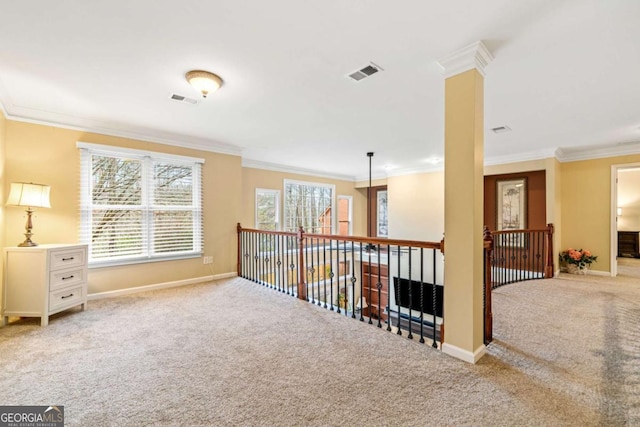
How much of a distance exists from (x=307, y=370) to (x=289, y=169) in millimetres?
5538

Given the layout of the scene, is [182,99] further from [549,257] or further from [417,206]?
[549,257]

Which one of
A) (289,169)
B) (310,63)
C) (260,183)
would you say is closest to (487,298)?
(310,63)

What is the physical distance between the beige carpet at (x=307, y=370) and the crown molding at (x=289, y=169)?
12.3ft

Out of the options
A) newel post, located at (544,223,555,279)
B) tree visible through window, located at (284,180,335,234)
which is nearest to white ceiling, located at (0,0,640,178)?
newel post, located at (544,223,555,279)

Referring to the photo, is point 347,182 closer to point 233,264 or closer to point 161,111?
point 233,264

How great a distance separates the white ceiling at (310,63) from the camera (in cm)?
175

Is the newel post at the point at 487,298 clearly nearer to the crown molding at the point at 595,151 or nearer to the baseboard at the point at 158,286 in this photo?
the baseboard at the point at 158,286

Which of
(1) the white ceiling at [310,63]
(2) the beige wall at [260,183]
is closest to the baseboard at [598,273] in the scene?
(1) the white ceiling at [310,63]

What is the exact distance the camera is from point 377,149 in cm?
537

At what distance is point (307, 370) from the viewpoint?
204 centimetres

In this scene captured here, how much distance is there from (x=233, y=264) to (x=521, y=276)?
533cm

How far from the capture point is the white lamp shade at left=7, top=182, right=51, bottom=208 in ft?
9.50

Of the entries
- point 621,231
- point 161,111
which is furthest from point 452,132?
point 621,231

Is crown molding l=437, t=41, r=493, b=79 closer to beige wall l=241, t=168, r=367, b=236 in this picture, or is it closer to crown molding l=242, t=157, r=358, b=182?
crown molding l=242, t=157, r=358, b=182
